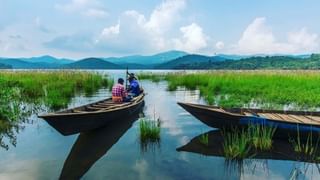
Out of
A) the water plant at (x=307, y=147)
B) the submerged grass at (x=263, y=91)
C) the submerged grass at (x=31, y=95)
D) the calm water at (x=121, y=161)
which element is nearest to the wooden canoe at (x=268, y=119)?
the water plant at (x=307, y=147)

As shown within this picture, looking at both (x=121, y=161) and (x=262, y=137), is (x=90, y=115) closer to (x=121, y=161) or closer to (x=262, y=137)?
(x=121, y=161)

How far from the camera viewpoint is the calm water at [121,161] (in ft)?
23.1

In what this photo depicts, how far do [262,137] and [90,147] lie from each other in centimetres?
485

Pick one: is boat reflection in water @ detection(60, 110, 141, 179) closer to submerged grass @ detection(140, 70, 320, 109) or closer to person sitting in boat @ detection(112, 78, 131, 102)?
person sitting in boat @ detection(112, 78, 131, 102)

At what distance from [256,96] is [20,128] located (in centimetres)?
1309

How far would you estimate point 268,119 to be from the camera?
30.5 ft

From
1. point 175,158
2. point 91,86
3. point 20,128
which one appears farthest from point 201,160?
point 91,86

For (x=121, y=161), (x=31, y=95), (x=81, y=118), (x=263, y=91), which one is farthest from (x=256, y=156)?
(x=31, y=95)

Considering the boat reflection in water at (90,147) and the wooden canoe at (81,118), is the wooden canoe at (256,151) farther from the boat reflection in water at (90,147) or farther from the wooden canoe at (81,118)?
the wooden canoe at (81,118)

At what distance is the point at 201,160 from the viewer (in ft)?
26.2

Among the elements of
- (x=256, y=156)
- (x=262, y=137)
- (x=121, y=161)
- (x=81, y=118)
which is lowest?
(x=121, y=161)

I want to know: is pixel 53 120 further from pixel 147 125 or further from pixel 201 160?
pixel 201 160

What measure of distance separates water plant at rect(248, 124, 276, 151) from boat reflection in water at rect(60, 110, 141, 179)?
13.3 feet

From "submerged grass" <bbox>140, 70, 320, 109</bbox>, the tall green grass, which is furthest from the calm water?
"submerged grass" <bbox>140, 70, 320, 109</bbox>
